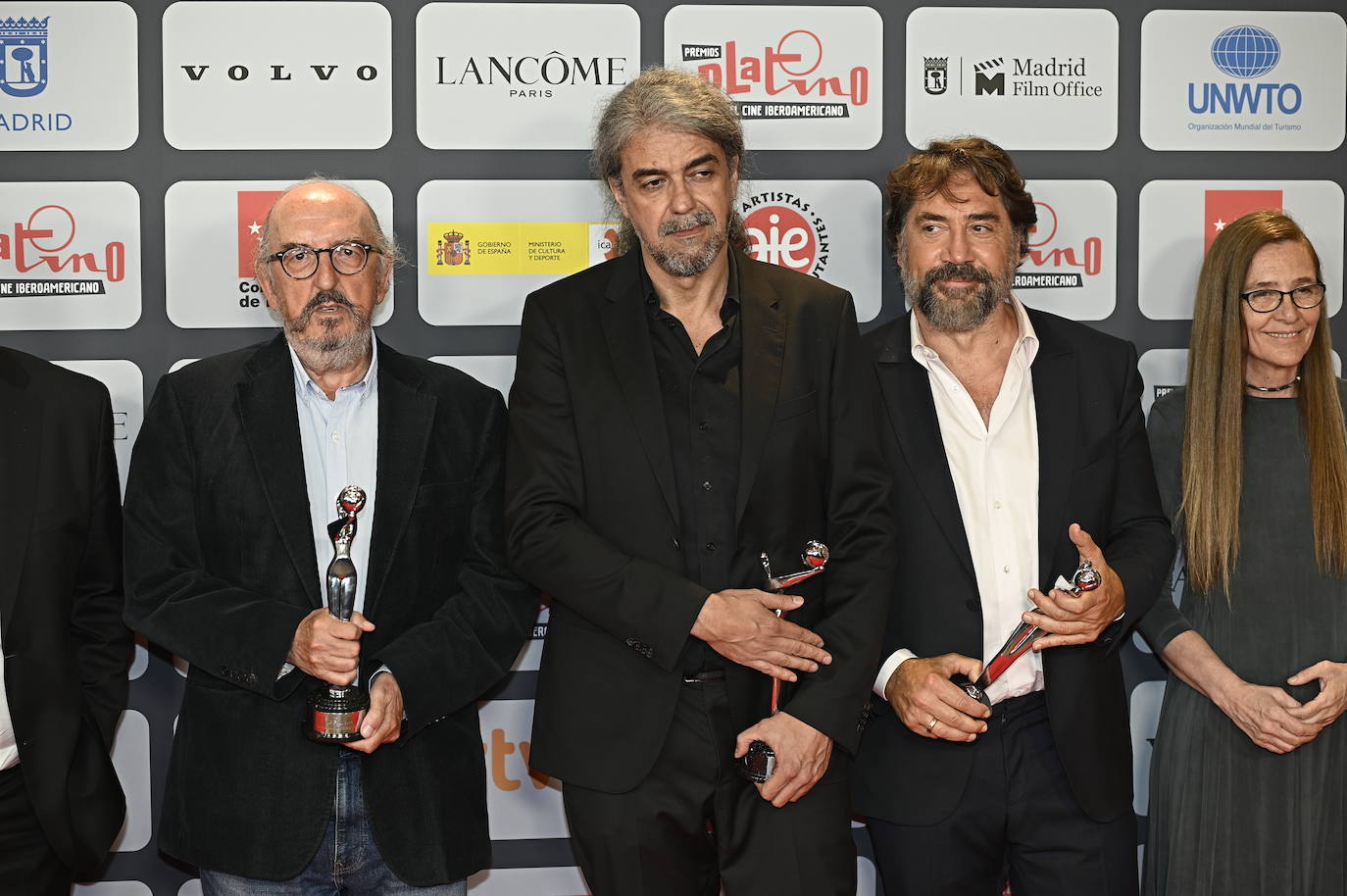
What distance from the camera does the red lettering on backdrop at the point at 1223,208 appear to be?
3.59m

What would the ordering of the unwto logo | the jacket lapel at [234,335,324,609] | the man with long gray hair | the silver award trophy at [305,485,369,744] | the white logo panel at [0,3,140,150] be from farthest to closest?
the unwto logo
the white logo panel at [0,3,140,150]
the jacket lapel at [234,335,324,609]
the man with long gray hair
the silver award trophy at [305,485,369,744]

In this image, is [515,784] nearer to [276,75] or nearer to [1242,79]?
[276,75]

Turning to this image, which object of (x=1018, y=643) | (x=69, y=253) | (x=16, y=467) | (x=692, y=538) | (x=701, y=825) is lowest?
(x=701, y=825)

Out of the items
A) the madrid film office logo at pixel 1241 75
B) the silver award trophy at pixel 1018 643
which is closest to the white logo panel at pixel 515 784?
the silver award trophy at pixel 1018 643

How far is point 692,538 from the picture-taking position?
256 cm

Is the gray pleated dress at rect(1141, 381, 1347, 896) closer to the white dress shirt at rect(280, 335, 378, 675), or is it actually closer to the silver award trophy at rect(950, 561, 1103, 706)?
the silver award trophy at rect(950, 561, 1103, 706)

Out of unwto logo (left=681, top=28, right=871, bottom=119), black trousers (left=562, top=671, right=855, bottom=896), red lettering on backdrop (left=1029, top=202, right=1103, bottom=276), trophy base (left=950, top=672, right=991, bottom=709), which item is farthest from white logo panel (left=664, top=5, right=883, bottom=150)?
black trousers (left=562, top=671, right=855, bottom=896)

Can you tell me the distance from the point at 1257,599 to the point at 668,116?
1.90 m

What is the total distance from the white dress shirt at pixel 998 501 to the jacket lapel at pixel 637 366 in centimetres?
72

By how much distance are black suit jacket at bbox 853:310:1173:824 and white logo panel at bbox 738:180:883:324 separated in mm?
634

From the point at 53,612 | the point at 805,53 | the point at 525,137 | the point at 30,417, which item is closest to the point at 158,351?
the point at 30,417

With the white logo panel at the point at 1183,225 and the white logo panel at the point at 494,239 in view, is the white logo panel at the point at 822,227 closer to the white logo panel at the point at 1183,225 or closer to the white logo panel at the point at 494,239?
the white logo panel at the point at 494,239

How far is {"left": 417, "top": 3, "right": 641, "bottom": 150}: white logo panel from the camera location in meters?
3.39

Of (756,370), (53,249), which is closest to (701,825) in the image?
(756,370)
